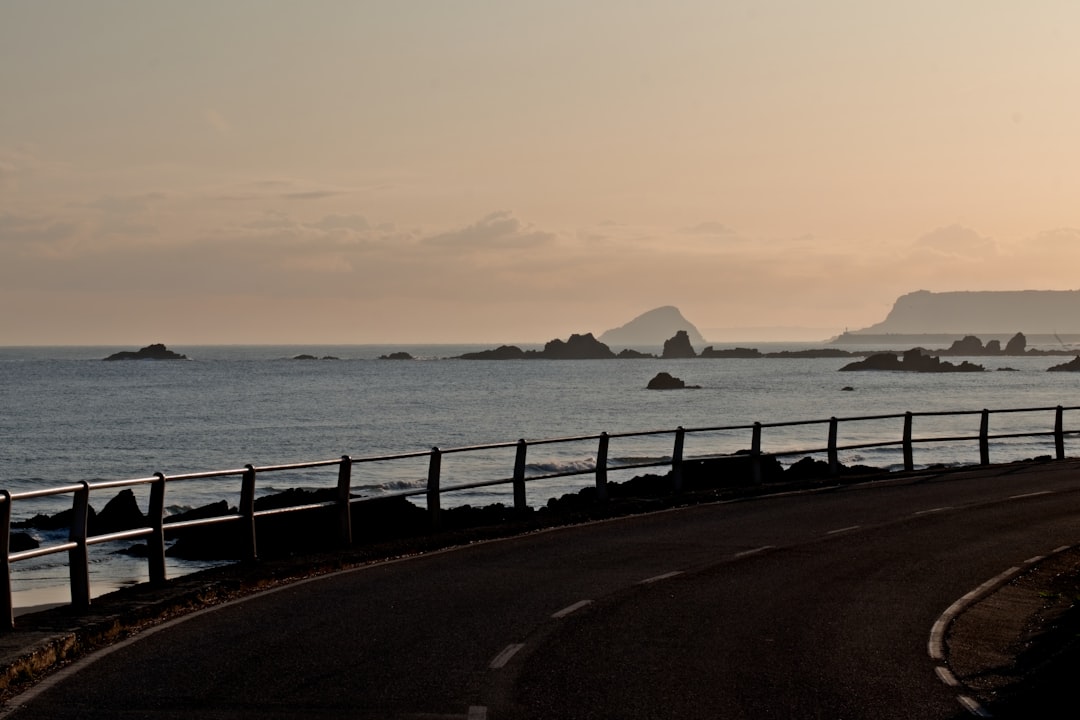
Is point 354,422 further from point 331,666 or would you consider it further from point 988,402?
point 331,666

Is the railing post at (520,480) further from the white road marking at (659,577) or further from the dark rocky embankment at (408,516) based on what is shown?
the white road marking at (659,577)

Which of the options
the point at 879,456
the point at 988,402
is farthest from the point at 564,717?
the point at 988,402

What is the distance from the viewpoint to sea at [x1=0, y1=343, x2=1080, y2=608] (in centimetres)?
5503

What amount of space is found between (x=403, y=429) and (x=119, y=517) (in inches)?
2357

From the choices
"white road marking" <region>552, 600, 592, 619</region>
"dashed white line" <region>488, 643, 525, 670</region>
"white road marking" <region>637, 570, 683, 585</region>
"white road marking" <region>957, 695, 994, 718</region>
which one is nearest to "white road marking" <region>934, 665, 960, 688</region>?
"white road marking" <region>957, 695, 994, 718</region>

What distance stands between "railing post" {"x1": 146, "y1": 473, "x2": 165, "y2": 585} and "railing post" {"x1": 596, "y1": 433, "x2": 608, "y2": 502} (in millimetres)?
9590

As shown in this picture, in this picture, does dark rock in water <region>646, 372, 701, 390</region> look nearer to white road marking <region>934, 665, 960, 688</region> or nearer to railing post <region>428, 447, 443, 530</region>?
railing post <region>428, 447, 443, 530</region>

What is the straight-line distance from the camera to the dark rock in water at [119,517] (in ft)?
131

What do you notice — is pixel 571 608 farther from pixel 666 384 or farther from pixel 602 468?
pixel 666 384

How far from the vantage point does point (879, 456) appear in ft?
236

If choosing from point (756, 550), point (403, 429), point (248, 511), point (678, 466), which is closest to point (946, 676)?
point (756, 550)

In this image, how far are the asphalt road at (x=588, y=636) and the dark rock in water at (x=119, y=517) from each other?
22416 mm

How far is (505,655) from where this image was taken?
37.0 feet

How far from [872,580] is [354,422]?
94581mm
